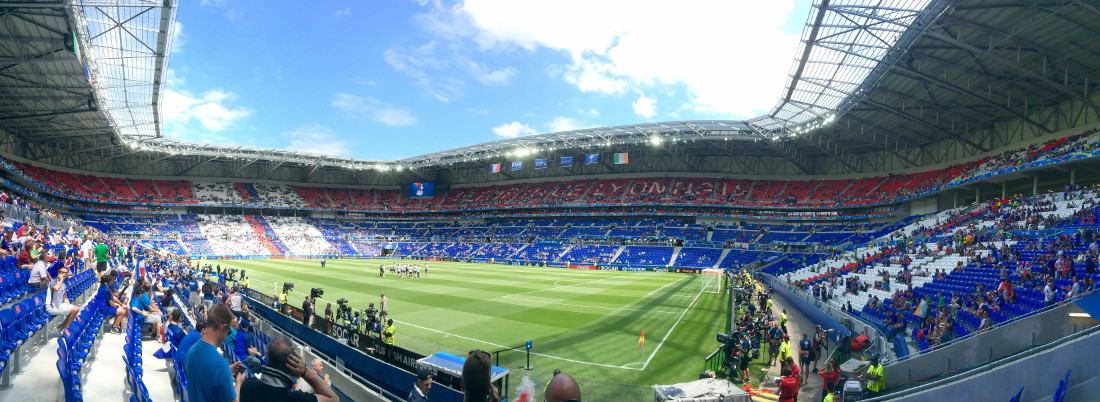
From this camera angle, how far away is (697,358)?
51.9 ft

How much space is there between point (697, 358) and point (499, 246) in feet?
171

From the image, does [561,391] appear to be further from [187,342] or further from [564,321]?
[564,321]

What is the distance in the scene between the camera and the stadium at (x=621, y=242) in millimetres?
8672

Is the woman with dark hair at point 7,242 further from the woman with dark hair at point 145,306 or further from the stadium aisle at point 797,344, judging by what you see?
the stadium aisle at point 797,344

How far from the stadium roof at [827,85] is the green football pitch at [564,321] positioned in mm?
15752

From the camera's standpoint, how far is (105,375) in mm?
7672

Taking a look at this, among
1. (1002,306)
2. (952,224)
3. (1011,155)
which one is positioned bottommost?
(1002,306)

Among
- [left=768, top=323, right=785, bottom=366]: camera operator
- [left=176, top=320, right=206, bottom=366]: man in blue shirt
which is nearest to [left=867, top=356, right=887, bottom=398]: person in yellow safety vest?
[left=768, top=323, right=785, bottom=366]: camera operator

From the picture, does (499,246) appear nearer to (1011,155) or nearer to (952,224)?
(952,224)

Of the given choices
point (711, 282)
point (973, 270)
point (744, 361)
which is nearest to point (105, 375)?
point (744, 361)

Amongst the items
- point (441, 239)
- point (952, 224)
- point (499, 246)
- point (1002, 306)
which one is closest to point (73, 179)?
point (441, 239)

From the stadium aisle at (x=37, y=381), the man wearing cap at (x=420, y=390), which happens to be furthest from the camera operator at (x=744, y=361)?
the stadium aisle at (x=37, y=381)

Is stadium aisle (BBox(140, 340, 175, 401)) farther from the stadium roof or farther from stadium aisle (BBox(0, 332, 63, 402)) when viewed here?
the stadium roof

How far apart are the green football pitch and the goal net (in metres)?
0.92
